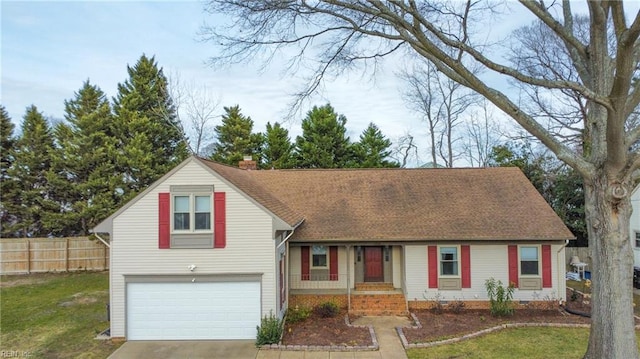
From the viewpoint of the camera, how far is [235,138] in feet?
95.1

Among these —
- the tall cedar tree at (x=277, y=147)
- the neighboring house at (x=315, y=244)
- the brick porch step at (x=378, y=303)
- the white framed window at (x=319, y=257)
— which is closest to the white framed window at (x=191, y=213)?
the neighboring house at (x=315, y=244)

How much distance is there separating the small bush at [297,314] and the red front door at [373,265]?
11.2 ft

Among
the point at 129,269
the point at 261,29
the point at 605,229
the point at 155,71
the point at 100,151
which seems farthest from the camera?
the point at 155,71

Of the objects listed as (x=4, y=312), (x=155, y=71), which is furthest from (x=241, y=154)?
(x=4, y=312)

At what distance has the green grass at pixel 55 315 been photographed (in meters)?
10.8

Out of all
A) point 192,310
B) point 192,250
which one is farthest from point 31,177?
point 192,310

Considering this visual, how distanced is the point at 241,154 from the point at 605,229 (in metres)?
24.2

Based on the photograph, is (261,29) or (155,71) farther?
(155,71)

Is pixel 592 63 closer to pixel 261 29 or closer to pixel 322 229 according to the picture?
pixel 261 29

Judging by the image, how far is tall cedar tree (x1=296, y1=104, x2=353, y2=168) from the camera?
27828 millimetres

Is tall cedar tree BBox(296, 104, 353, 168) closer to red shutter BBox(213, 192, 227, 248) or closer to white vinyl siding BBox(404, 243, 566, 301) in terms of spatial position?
white vinyl siding BBox(404, 243, 566, 301)

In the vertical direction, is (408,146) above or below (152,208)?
above

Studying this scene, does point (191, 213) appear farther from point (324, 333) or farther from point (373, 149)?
point (373, 149)

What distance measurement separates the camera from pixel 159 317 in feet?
37.5
